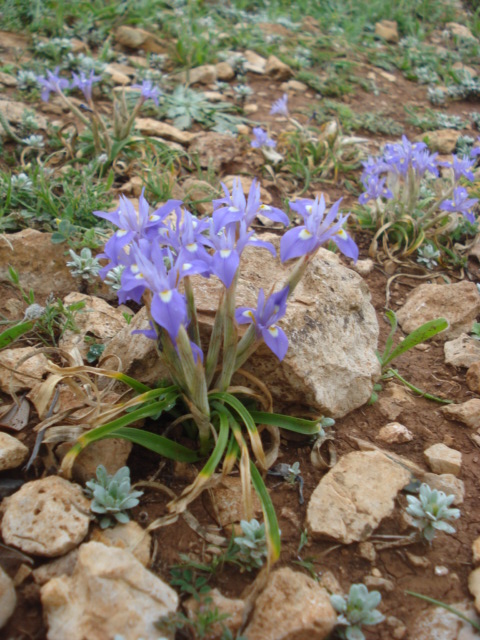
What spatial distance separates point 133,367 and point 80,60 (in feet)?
12.7

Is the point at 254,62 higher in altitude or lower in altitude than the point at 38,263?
higher

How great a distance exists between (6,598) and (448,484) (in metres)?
1.63

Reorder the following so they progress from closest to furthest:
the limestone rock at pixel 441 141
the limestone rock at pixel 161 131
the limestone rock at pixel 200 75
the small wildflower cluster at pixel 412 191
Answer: the small wildflower cluster at pixel 412 191, the limestone rock at pixel 161 131, the limestone rock at pixel 441 141, the limestone rock at pixel 200 75

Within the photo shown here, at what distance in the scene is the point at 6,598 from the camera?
5.10 ft

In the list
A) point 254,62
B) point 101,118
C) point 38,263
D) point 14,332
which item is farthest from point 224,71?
point 14,332

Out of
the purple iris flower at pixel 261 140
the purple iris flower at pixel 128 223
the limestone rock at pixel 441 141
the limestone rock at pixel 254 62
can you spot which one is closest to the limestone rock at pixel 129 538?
the purple iris flower at pixel 128 223

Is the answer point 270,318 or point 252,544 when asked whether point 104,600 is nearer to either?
point 252,544

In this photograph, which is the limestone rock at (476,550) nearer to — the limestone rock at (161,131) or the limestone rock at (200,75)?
the limestone rock at (161,131)

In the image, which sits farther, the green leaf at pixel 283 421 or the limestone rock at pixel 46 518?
the green leaf at pixel 283 421

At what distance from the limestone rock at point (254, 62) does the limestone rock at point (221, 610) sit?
543 cm

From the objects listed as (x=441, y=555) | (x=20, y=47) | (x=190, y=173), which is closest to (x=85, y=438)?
(x=441, y=555)

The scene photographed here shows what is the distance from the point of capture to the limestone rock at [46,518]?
5.54 feet

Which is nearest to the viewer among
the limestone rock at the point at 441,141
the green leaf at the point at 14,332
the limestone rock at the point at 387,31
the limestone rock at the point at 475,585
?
the limestone rock at the point at 475,585

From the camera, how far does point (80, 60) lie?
192 inches
